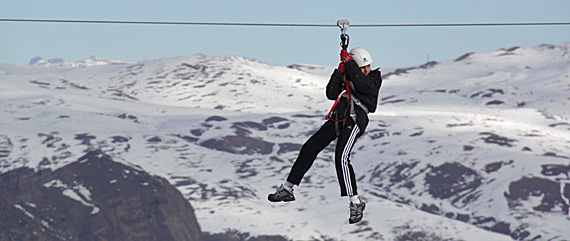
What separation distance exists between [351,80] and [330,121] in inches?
63.4

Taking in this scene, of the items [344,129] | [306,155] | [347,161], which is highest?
[344,129]

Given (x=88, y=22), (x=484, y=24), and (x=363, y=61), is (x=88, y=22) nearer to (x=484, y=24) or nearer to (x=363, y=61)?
(x=363, y=61)

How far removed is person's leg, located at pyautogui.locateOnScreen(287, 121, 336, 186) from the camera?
83.7 feet

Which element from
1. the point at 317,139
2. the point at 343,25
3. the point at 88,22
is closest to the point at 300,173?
the point at 317,139

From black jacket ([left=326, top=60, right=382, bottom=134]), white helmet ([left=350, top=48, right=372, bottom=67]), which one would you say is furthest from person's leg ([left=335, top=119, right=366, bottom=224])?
white helmet ([left=350, top=48, right=372, bottom=67])

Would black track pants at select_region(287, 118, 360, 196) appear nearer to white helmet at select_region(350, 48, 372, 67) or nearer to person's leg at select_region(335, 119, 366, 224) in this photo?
person's leg at select_region(335, 119, 366, 224)

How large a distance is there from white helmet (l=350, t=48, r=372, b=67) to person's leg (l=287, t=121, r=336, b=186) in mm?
2048

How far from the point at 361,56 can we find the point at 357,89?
3.12 feet

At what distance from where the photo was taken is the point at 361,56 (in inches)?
985

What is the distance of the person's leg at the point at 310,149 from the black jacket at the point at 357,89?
47 cm

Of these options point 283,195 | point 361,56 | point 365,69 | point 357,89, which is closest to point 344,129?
point 357,89

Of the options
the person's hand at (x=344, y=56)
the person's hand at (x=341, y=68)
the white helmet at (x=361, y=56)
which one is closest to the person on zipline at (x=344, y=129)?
the white helmet at (x=361, y=56)

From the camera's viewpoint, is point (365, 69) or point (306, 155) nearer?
point (365, 69)

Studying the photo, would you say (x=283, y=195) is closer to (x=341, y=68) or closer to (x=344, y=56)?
(x=341, y=68)
